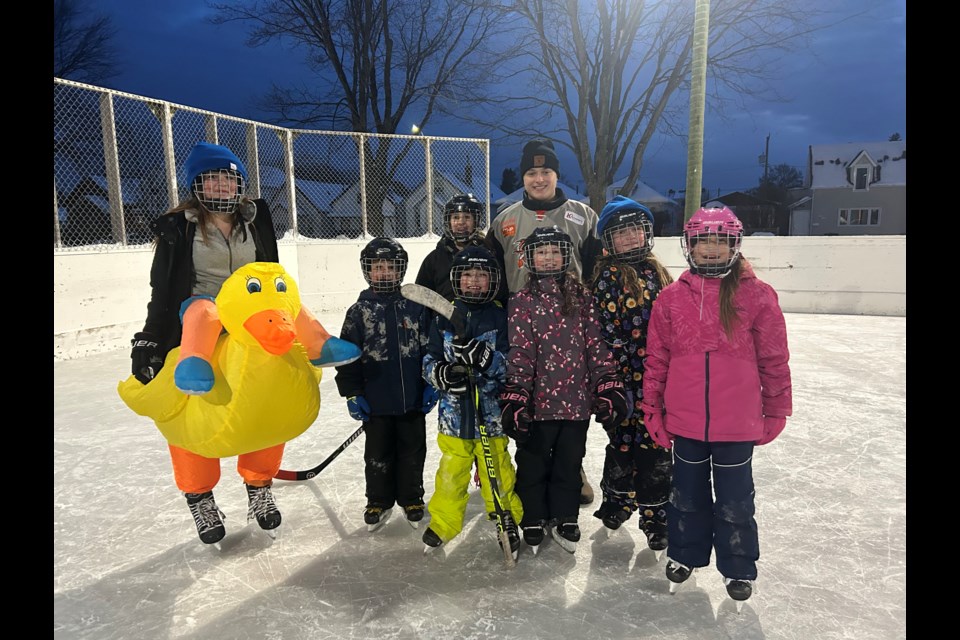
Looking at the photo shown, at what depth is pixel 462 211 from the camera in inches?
105

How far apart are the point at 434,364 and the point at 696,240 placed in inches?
43.9

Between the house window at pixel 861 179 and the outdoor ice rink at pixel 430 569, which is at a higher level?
the house window at pixel 861 179

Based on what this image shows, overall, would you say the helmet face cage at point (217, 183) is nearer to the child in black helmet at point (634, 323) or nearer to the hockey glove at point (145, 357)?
the hockey glove at point (145, 357)

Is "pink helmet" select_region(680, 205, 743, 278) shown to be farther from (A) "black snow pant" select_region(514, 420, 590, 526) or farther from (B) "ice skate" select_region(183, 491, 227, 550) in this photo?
(B) "ice skate" select_region(183, 491, 227, 550)

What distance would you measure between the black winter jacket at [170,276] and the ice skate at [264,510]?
0.79 metres

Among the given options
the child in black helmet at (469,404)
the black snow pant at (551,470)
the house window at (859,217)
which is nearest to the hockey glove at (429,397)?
the child in black helmet at (469,404)

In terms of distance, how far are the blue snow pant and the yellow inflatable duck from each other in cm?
140

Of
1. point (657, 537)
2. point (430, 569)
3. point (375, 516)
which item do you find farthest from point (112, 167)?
point (657, 537)

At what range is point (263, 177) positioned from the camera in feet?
25.0

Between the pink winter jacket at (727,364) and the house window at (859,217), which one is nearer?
the pink winter jacket at (727,364)

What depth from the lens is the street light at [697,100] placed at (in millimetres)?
6152

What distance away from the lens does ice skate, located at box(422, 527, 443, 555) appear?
89.8 inches

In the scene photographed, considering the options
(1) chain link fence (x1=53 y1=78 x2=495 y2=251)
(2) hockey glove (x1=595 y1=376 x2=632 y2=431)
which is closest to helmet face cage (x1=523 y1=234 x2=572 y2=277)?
(2) hockey glove (x1=595 y1=376 x2=632 y2=431)
